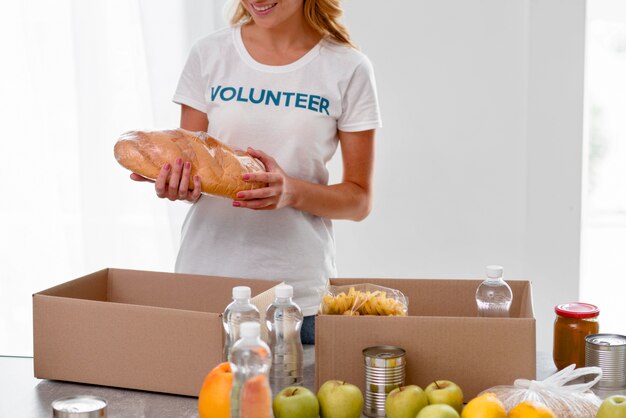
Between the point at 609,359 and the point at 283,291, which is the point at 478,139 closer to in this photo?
the point at 609,359

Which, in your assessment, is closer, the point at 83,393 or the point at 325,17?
the point at 83,393

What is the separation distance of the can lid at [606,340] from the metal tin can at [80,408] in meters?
0.89

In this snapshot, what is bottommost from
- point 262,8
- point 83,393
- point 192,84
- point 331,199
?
point 83,393

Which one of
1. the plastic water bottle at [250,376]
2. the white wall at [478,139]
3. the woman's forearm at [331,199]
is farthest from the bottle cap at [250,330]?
the white wall at [478,139]

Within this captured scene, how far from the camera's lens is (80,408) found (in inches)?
47.7

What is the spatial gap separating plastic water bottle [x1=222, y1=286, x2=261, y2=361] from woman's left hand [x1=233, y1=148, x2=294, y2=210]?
0.30 metres

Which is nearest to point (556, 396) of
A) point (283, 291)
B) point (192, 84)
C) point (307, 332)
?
point (283, 291)

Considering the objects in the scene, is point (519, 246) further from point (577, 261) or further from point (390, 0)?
point (390, 0)

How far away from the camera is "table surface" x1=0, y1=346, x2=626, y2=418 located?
139cm

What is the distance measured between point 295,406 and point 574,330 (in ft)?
2.06

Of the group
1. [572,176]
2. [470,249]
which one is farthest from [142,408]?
[572,176]

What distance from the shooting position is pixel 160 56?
3.06m

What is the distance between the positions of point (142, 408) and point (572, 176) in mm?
2047

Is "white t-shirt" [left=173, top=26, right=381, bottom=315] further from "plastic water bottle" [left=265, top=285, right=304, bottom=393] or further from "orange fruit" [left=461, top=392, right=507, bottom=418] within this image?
"orange fruit" [left=461, top=392, right=507, bottom=418]
